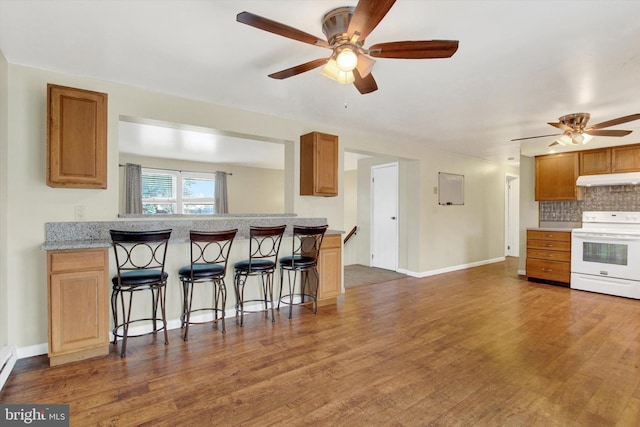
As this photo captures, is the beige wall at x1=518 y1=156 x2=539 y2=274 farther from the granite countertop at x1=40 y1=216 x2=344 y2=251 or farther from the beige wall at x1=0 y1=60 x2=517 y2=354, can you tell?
the granite countertop at x1=40 y1=216 x2=344 y2=251

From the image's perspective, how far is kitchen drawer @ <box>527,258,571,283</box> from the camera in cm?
478

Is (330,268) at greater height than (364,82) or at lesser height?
lesser

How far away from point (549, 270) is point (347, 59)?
5003 mm

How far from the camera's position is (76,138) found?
8.26 ft

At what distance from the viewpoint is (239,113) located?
3539mm

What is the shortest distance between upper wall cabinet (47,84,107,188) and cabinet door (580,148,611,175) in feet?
20.6

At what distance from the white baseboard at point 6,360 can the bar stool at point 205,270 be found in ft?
3.77

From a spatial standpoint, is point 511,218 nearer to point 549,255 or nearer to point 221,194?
point 549,255

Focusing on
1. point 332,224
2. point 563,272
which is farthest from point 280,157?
point 563,272

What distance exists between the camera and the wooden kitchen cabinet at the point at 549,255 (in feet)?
15.7

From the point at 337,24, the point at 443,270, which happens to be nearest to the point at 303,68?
the point at 337,24

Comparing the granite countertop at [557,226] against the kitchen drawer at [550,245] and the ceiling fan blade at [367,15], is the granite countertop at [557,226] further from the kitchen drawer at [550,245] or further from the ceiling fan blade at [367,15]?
the ceiling fan blade at [367,15]

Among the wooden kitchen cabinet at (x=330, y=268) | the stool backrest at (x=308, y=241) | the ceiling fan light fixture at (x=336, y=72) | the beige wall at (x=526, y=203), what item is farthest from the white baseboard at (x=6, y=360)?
the beige wall at (x=526, y=203)

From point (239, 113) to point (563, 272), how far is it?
5249 millimetres
